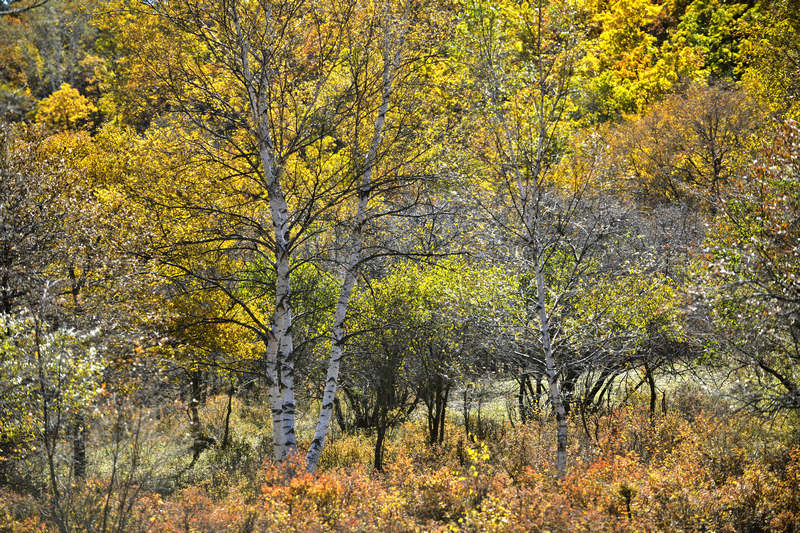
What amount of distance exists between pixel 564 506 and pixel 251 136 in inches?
292

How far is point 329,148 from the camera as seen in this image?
33.9 feet

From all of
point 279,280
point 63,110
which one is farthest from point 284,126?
point 63,110

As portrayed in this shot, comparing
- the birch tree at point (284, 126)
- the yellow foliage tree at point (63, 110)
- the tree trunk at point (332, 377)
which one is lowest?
the tree trunk at point (332, 377)

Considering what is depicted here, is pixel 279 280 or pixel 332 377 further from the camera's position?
pixel 332 377

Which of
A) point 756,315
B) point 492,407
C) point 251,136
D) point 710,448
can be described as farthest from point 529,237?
point 492,407

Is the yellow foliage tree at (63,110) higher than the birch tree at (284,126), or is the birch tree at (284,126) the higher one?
the yellow foliage tree at (63,110)

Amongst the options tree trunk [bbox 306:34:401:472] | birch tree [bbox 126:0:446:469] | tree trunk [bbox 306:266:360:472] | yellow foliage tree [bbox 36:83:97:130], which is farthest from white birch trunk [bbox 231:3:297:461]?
yellow foliage tree [bbox 36:83:97:130]

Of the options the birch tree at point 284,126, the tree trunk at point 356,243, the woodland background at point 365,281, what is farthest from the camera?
the tree trunk at point 356,243

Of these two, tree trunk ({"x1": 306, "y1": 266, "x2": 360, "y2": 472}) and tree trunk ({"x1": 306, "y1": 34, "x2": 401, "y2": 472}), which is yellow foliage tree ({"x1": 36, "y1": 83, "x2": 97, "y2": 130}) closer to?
tree trunk ({"x1": 306, "y1": 34, "x2": 401, "y2": 472})

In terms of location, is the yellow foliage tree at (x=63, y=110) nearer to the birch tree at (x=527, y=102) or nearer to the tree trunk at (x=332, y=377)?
the tree trunk at (x=332, y=377)

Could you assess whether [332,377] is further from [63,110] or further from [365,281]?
[63,110]

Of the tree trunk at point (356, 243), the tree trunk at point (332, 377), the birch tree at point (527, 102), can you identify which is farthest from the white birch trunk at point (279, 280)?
the birch tree at point (527, 102)

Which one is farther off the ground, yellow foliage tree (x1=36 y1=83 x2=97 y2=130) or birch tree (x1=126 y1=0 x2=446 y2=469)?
yellow foliage tree (x1=36 y1=83 x2=97 y2=130)

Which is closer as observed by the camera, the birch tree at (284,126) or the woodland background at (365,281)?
the woodland background at (365,281)
